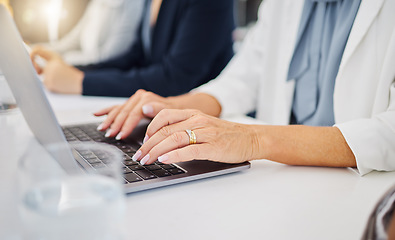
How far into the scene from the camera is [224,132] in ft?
2.10

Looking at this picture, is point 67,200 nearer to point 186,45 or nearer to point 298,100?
point 298,100

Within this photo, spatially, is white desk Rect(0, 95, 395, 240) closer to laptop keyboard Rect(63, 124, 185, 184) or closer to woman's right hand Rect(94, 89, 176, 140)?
laptop keyboard Rect(63, 124, 185, 184)

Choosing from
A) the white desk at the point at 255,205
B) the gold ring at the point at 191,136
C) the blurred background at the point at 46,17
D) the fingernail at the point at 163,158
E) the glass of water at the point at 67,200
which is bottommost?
the white desk at the point at 255,205

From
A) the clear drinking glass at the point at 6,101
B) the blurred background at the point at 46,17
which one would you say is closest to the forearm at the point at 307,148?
the clear drinking glass at the point at 6,101

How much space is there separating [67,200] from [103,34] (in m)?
1.92

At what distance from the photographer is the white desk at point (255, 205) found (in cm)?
42

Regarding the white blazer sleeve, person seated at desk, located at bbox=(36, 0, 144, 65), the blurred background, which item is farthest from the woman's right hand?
the blurred background

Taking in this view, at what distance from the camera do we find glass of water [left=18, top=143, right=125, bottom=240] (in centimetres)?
27

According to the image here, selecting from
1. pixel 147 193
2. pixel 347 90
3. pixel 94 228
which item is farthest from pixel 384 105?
pixel 94 228

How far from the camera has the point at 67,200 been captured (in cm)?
29

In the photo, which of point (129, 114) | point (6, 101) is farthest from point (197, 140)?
point (6, 101)

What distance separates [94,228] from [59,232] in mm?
29

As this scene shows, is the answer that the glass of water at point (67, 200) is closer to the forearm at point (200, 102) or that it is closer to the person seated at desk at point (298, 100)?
the person seated at desk at point (298, 100)

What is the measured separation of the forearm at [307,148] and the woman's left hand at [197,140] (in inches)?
0.8
